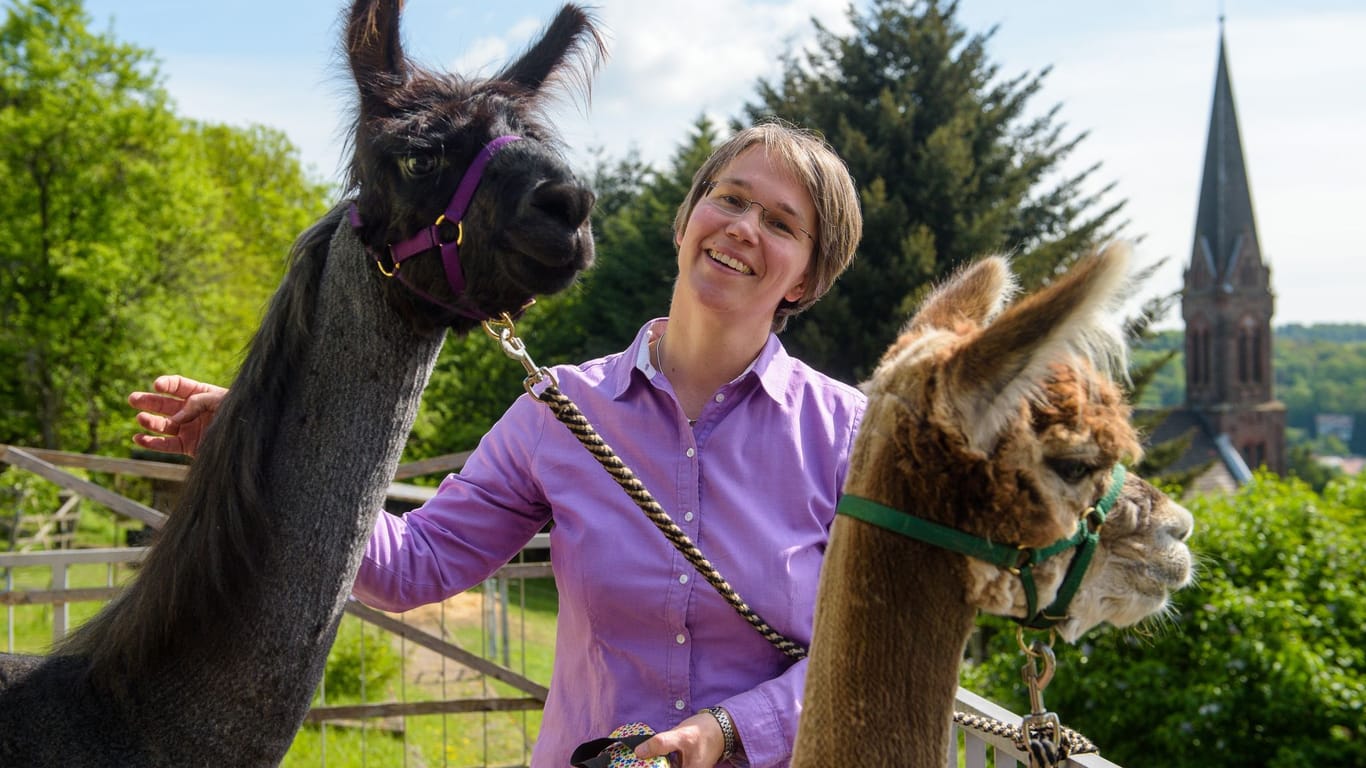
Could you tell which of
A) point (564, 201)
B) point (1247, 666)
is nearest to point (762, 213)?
point (564, 201)

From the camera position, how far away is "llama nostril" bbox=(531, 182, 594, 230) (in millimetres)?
1835

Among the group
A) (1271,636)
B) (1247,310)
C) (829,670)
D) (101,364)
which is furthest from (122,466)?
(1247,310)

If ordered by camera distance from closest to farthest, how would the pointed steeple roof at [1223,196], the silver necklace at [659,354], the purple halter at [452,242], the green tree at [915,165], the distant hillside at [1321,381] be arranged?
1. the purple halter at [452,242]
2. the silver necklace at [659,354]
3. the green tree at [915,165]
4. the pointed steeple roof at [1223,196]
5. the distant hillside at [1321,381]

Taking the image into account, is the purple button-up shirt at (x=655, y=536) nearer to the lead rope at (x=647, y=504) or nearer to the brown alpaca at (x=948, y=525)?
the lead rope at (x=647, y=504)

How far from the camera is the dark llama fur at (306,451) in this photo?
176cm

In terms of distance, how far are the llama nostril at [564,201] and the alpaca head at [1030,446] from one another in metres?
0.64

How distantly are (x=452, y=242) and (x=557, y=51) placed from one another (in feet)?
2.08

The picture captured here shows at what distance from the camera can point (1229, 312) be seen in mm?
50688

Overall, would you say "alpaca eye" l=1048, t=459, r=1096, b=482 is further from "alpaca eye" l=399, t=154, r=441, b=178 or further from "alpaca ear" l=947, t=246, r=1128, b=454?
"alpaca eye" l=399, t=154, r=441, b=178

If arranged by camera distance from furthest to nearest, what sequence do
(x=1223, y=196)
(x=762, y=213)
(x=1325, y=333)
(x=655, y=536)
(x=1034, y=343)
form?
1. (x=1325, y=333)
2. (x=1223, y=196)
3. (x=762, y=213)
4. (x=655, y=536)
5. (x=1034, y=343)

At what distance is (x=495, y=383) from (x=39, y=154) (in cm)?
989

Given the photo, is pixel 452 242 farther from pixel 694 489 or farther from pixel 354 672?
pixel 354 672

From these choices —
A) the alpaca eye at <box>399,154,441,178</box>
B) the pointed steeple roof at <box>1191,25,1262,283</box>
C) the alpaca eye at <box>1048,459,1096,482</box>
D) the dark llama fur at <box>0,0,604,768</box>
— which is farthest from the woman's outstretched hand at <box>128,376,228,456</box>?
the pointed steeple roof at <box>1191,25,1262,283</box>

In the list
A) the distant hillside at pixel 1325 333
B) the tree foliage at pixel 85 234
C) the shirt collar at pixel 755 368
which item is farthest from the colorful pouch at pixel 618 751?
the distant hillside at pixel 1325 333
